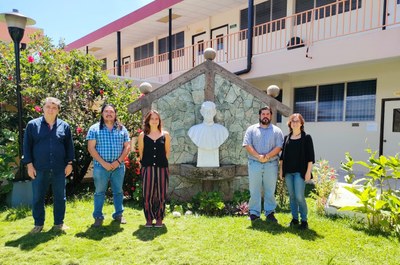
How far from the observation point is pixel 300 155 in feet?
13.0

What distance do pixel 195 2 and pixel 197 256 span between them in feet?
31.6

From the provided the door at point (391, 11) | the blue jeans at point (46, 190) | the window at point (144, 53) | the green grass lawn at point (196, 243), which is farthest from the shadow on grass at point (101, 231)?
the window at point (144, 53)

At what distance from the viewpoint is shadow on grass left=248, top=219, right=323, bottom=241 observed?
3924 mm

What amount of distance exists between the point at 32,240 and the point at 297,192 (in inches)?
128

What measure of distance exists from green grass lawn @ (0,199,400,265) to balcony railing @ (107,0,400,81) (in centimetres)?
517

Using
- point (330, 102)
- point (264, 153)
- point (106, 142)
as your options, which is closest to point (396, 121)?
point (330, 102)

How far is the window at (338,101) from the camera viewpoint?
28.2 ft

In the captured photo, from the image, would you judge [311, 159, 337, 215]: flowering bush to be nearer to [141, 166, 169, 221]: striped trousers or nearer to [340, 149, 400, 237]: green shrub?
[340, 149, 400, 237]: green shrub

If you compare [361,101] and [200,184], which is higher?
[361,101]

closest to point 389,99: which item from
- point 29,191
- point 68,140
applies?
point 68,140

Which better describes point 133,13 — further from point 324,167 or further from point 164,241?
point 164,241

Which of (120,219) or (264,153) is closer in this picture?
(264,153)

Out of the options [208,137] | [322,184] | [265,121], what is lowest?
[322,184]

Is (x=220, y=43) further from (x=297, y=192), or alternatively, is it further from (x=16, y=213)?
(x=16, y=213)
